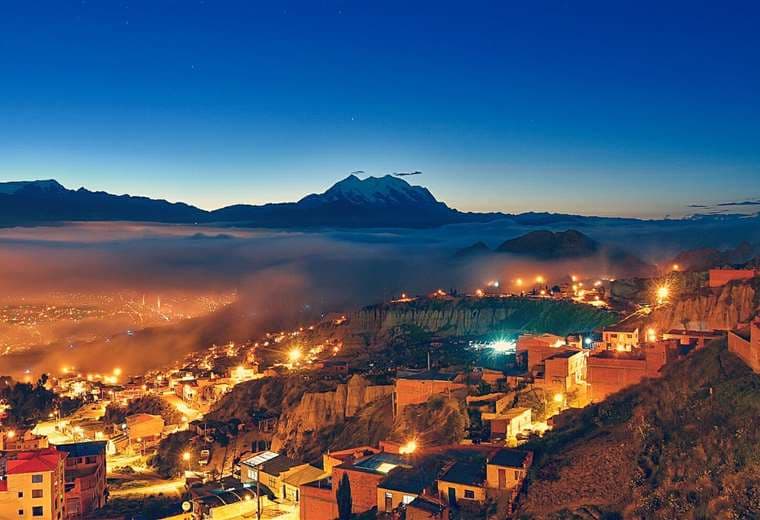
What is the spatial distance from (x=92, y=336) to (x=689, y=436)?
87.3m

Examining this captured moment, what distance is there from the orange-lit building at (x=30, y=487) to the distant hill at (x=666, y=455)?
1731 centimetres

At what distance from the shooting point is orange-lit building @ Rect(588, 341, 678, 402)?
27922 millimetres

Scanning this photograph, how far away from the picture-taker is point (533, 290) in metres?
74.0

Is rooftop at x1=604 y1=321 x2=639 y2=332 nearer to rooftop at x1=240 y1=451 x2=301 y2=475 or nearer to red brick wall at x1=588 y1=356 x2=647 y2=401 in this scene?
red brick wall at x1=588 y1=356 x2=647 y2=401

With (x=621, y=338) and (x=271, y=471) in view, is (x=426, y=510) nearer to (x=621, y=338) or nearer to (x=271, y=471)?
(x=271, y=471)

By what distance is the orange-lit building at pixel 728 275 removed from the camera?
124 feet

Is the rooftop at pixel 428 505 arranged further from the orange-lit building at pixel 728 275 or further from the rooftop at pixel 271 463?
the orange-lit building at pixel 728 275

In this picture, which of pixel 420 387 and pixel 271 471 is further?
pixel 420 387

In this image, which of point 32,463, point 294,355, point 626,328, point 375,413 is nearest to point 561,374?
point 626,328

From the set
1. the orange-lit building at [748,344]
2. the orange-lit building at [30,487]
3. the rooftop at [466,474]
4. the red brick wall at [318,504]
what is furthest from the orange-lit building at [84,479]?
the orange-lit building at [748,344]

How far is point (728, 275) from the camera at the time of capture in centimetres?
3906

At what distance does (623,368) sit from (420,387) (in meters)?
9.93

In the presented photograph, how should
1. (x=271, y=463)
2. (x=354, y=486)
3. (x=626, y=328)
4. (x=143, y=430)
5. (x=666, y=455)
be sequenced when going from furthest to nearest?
(x=143, y=430), (x=626, y=328), (x=271, y=463), (x=354, y=486), (x=666, y=455)

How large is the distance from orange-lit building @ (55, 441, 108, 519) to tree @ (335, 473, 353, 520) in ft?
40.7
